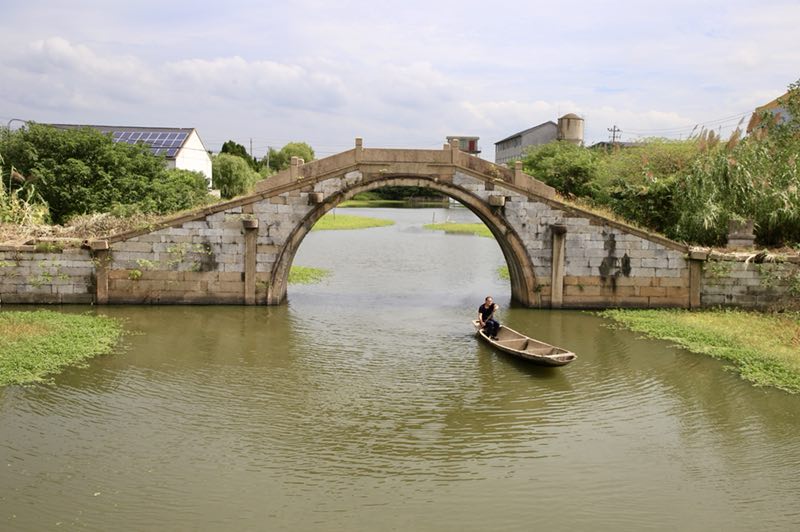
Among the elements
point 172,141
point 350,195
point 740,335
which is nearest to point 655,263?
point 740,335

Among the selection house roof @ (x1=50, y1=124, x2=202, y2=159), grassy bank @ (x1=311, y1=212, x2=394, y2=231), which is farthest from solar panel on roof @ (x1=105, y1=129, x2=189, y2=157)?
grassy bank @ (x1=311, y1=212, x2=394, y2=231)

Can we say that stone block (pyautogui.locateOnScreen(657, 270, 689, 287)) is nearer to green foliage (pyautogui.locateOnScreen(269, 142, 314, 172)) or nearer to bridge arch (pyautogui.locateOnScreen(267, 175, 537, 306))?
bridge arch (pyautogui.locateOnScreen(267, 175, 537, 306))

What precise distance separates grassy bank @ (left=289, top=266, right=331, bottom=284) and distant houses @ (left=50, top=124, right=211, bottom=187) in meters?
18.6

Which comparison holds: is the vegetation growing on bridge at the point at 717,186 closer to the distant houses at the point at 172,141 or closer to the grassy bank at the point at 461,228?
the grassy bank at the point at 461,228

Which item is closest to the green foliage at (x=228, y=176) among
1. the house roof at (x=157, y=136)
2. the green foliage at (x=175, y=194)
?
the house roof at (x=157, y=136)

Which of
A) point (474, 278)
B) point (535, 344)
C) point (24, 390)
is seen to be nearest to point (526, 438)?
point (535, 344)

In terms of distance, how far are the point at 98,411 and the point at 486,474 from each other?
6987 mm

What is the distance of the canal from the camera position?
9234mm

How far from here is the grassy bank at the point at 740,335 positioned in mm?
15227

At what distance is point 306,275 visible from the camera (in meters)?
29.5

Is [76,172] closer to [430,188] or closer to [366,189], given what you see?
[366,189]

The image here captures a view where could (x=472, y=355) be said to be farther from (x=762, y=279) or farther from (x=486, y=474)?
(x=762, y=279)

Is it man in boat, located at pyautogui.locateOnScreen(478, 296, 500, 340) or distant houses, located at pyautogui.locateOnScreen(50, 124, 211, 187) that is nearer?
man in boat, located at pyautogui.locateOnScreen(478, 296, 500, 340)

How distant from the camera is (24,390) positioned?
1323 centimetres
